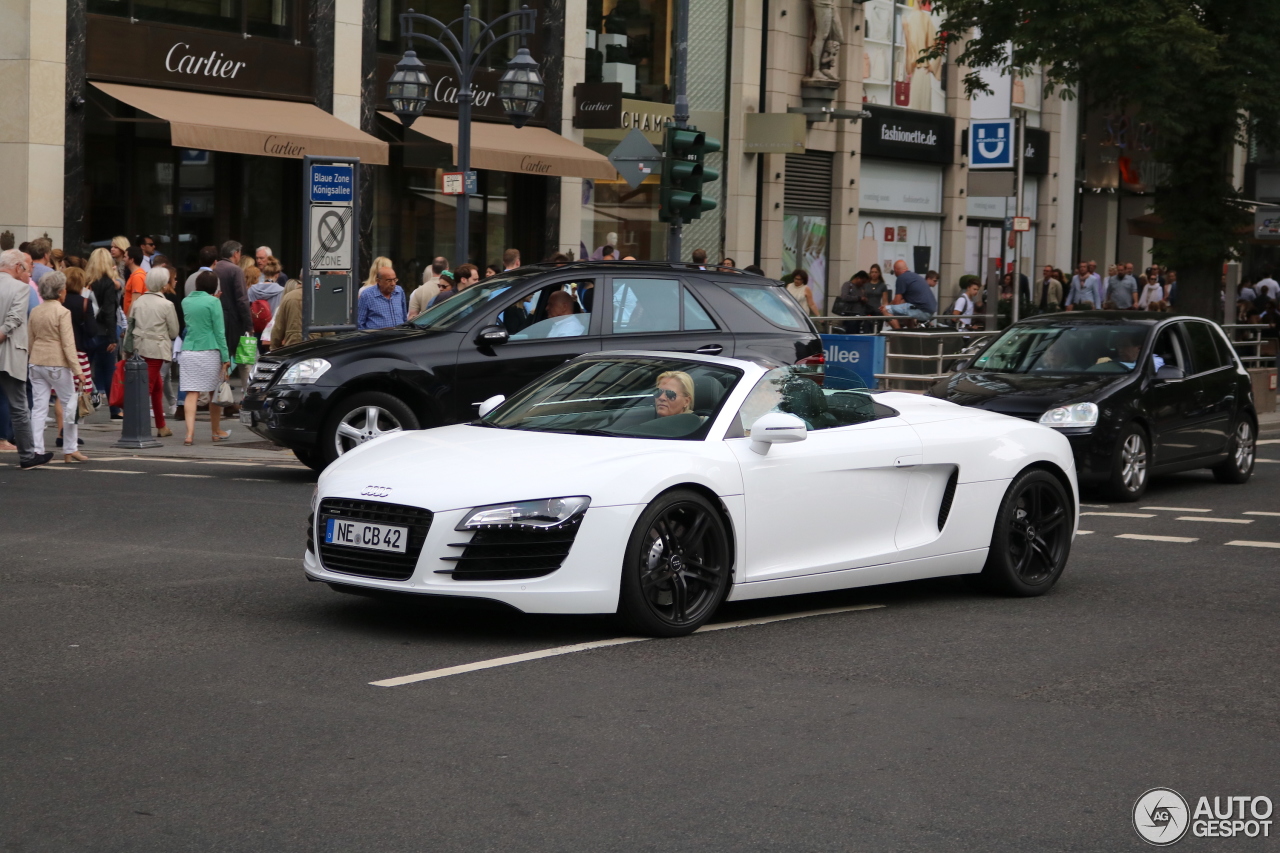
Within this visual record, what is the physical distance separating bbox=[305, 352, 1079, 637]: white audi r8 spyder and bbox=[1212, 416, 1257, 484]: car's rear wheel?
267 inches

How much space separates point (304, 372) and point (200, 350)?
3.64 m

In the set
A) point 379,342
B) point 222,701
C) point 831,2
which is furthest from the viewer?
point 831,2

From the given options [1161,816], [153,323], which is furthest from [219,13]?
[1161,816]

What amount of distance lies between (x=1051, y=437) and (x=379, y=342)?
6.33 meters

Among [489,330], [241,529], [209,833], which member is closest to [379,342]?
[489,330]

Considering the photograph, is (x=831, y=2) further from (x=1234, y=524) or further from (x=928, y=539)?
(x=928, y=539)

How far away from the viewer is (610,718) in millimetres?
6227

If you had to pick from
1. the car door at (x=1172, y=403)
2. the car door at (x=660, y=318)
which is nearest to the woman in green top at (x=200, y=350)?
the car door at (x=660, y=318)

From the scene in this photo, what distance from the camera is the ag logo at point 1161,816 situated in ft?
16.4

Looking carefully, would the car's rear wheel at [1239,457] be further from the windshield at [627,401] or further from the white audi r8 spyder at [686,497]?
the windshield at [627,401]

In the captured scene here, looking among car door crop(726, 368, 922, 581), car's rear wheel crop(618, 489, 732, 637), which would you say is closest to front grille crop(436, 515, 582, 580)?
car's rear wheel crop(618, 489, 732, 637)

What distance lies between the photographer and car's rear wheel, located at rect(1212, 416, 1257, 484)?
612 inches

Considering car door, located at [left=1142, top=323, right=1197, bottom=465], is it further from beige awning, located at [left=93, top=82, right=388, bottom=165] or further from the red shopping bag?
beige awning, located at [left=93, top=82, right=388, bottom=165]

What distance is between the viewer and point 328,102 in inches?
1025
